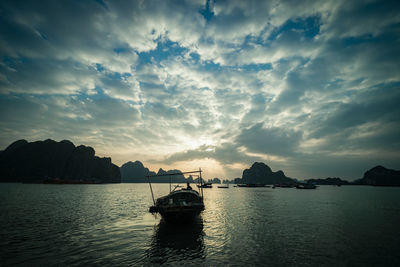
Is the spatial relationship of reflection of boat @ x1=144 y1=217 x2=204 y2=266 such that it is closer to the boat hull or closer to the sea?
the sea

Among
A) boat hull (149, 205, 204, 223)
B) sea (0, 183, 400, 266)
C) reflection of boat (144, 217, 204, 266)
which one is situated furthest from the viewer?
boat hull (149, 205, 204, 223)

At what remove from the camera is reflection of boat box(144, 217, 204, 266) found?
37.2 feet

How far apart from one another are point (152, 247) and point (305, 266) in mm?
10741

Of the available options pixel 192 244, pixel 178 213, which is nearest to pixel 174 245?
pixel 192 244

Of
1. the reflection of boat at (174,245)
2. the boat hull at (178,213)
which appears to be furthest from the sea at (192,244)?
the boat hull at (178,213)

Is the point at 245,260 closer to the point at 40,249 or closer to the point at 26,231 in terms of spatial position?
the point at 40,249

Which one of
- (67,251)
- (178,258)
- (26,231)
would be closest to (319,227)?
(178,258)

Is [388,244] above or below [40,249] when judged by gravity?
below

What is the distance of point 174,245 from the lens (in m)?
14.0

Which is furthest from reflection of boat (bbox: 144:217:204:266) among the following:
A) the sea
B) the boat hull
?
the boat hull

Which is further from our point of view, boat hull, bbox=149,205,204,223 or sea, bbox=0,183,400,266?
boat hull, bbox=149,205,204,223

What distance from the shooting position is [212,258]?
11.3 metres

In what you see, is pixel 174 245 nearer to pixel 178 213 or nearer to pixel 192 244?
pixel 192 244

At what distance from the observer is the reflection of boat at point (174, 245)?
11328 millimetres
